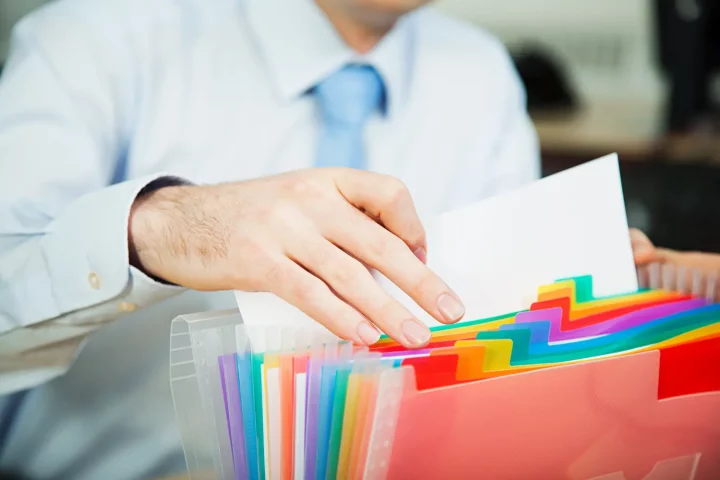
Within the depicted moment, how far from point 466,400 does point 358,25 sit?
605 millimetres

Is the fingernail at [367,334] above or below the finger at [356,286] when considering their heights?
below

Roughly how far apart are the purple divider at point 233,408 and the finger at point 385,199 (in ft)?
0.45

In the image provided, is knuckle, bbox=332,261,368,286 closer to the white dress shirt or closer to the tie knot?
the white dress shirt

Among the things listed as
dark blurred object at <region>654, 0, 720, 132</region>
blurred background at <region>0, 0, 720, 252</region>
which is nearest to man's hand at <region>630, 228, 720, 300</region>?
blurred background at <region>0, 0, 720, 252</region>

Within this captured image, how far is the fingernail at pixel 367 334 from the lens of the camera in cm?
37

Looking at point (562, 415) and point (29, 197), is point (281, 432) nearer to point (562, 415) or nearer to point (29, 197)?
point (562, 415)

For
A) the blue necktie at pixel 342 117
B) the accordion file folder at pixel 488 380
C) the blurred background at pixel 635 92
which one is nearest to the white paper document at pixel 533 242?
the accordion file folder at pixel 488 380

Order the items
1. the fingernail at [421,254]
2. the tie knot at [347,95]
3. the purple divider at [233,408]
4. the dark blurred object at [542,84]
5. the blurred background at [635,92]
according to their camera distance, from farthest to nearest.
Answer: the dark blurred object at [542,84], the blurred background at [635,92], the tie knot at [347,95], the fingernail at [421,254], the purple divider at [233,408]

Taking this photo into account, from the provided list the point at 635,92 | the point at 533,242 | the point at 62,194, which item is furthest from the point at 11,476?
the point at 635,92

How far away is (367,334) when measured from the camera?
0.37m

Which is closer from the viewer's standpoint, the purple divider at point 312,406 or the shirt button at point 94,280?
the purple divider at point 312,406

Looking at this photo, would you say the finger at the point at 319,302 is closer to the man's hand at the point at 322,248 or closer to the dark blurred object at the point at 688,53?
the man's hand at the point at 322,248

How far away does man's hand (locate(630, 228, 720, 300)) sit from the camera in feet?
1.45

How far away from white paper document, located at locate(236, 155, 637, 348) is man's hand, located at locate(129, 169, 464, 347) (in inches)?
0.8
